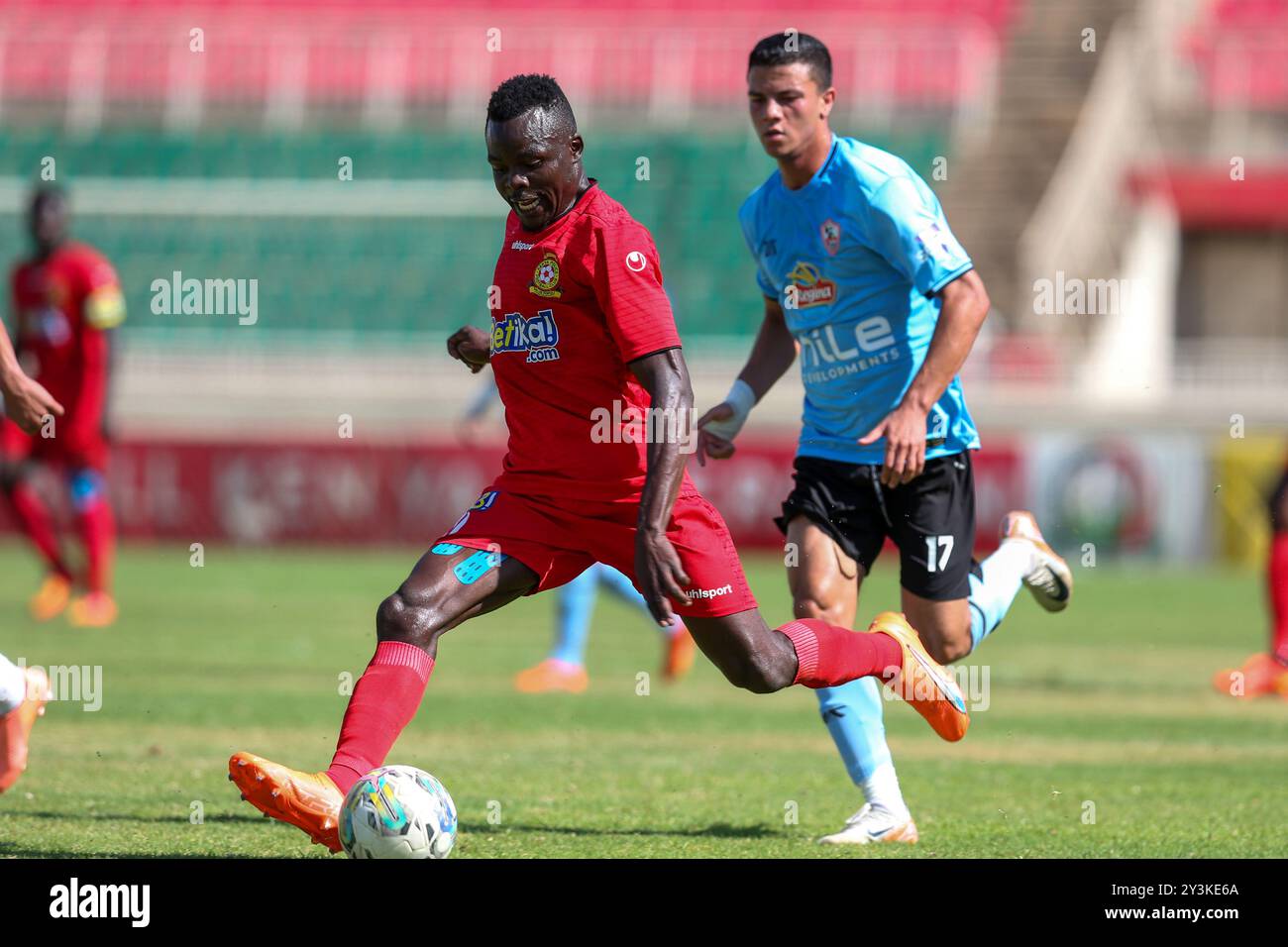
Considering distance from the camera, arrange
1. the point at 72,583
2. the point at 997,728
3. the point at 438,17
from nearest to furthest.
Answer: the point at 997,728 < the point at 72,583 < the point at 438,17

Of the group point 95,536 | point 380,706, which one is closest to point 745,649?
point 380,706

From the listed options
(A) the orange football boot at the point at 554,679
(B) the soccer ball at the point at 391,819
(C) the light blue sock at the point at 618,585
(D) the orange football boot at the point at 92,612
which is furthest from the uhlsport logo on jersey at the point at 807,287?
(D) the orange football boot at the point at 92,612

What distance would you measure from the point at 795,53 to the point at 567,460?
1.74 meters

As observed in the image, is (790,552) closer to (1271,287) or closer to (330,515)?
(330,515)

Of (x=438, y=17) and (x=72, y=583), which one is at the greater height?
(x=438, y=17)

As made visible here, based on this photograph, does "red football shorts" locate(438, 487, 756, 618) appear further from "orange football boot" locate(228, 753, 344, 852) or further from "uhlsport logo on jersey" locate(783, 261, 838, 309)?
"uhlsport logo on jersey" locate(783, 261, 838, 309)

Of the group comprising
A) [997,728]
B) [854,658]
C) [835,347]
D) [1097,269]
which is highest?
[1097,269]

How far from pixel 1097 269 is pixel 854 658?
2095cm

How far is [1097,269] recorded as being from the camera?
25.8 metres

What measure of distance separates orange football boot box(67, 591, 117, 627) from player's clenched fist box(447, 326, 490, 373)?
335 inches

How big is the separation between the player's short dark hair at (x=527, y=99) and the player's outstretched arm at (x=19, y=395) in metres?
1.77

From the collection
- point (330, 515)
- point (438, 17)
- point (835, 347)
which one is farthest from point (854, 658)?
point (438, 17)
